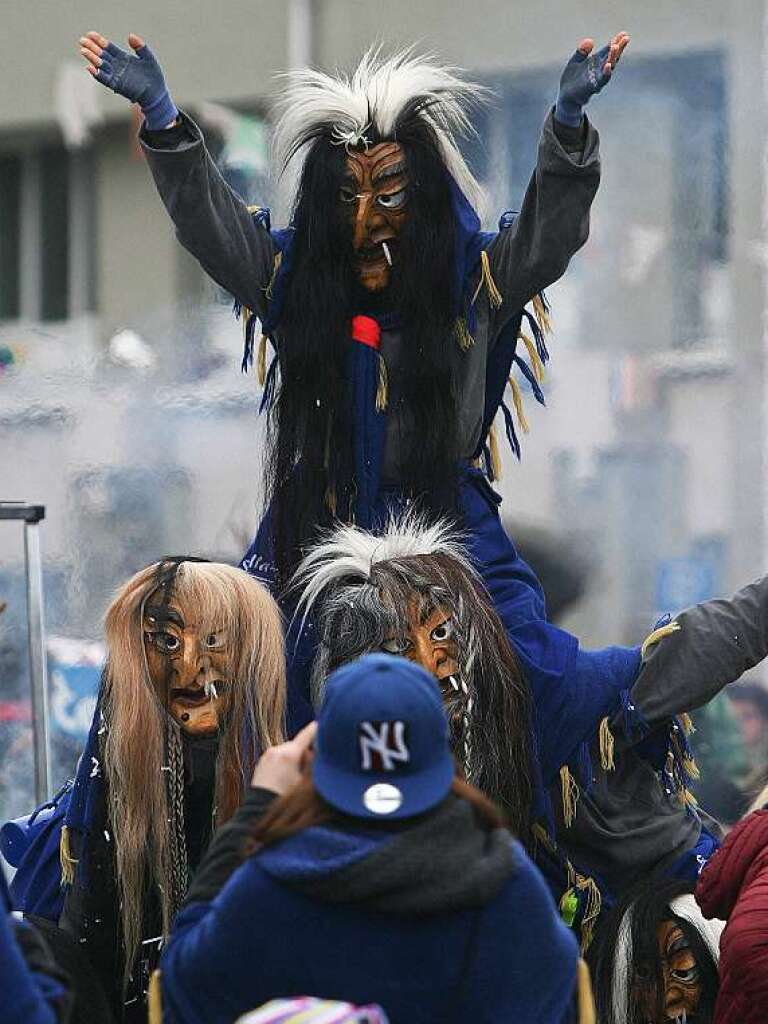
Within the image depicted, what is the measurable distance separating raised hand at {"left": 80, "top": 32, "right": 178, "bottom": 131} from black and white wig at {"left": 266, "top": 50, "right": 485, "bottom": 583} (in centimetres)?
33

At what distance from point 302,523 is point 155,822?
Answer: 657 mm

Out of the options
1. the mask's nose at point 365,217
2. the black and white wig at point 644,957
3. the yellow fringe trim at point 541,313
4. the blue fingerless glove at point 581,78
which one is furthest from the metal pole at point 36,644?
the blue fingerless glove at point 581,78

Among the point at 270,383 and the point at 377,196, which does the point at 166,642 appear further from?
the point at 377,196

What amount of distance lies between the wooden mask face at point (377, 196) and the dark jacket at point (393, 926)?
151 centimetres

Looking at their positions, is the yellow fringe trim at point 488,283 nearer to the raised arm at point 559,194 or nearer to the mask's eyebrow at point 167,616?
the raised arm at point 559,194

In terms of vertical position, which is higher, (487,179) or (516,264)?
(487,179)

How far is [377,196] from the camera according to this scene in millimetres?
3182

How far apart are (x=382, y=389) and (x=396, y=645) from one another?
1.70ft

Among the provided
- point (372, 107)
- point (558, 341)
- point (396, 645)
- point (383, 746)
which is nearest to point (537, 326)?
point (372, 107)

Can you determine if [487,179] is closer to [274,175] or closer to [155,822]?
[274,175]

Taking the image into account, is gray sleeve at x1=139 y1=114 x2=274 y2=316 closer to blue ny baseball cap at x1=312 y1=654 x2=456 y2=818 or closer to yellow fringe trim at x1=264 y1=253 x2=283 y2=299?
yellow fringe trim at x1=264 y1=253 x2=283 y2=299

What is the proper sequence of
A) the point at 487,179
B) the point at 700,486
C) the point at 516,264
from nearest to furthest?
1. the point at 516,264
2. the point at 487,179
3. the point at 700,486

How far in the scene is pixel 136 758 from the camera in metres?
2.84

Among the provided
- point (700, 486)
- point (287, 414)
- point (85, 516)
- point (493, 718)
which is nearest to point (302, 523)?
point (287, 414)
